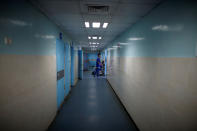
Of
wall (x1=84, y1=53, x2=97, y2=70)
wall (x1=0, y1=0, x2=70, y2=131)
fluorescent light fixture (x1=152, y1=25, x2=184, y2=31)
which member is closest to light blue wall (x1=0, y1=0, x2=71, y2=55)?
wall (x1=0, y1=0, x2=70, y2=131)

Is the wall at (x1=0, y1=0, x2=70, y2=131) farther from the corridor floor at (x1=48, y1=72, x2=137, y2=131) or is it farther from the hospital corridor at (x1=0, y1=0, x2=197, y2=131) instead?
the corridor floor at (x1=48, y1=72, x2=137, y2=131)

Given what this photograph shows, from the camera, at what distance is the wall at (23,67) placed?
1.36 meters

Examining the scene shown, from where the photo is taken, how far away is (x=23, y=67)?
1722mm

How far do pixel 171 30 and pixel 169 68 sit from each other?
54 cm

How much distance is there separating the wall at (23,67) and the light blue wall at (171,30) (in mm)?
2192

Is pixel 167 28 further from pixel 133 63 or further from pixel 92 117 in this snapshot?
pixel 92 117

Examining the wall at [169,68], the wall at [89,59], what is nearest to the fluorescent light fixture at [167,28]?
the wall at [169,68]

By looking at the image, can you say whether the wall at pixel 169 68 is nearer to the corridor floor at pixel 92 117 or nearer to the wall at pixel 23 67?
the corridor floor at pixel 92 117

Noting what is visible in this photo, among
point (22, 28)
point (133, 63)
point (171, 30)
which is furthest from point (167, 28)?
point (22, 28)

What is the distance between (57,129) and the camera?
8.82 feet

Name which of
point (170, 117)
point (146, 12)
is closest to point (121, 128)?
point (170, 117)

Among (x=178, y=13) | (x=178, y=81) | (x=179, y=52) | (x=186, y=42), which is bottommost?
(x=178, y=81)

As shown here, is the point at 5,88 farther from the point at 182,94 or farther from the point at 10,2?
the point at 182,94

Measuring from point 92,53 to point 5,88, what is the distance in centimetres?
1694
